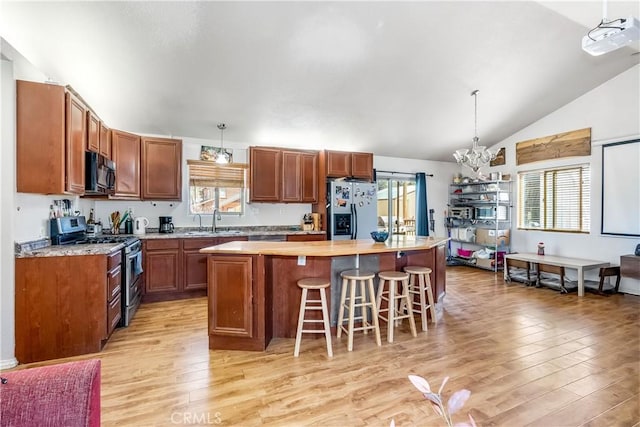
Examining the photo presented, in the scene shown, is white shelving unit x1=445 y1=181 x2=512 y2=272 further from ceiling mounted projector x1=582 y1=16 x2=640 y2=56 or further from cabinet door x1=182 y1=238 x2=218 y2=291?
cabinet door x1=182 y1=238 x2=218 y2=291

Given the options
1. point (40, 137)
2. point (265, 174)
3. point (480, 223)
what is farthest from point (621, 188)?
point (40, 137)

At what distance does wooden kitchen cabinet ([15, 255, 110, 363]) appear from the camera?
2449 mm

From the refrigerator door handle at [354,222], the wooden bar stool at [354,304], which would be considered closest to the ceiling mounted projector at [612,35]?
the wooden bar stool at [354,304]

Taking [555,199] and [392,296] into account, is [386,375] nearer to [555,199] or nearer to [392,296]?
[392,296]

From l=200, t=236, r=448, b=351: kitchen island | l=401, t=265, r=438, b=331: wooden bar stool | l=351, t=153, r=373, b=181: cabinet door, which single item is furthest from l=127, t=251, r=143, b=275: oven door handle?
l=351, t=153, r=373, b=181: cabinet door

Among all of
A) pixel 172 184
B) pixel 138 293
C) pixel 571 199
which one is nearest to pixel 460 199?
pixel 571 199

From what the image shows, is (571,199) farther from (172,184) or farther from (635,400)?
(172,184)

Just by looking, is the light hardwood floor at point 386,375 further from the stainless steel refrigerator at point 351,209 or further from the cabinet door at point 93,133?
the stainless steel refrigerator at point 351,209

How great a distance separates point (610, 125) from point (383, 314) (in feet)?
15.8

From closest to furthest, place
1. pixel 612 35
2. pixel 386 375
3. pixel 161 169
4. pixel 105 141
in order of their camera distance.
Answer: pixel 612 35 < pixel 386 375 < pixel 105 141 < pixel 161 169

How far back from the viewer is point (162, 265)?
A: 4.12 m

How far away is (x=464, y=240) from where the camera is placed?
6.63 m

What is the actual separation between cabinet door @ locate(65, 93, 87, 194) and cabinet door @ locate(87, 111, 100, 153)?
118 millimetres

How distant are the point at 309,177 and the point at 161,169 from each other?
2.34 metres
